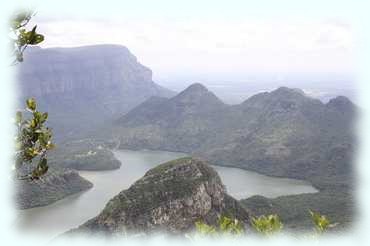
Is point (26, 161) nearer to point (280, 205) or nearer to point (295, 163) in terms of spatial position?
point (280, 205)

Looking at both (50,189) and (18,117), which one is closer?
(18,117)

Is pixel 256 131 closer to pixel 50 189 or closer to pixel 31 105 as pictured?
pixel 50 189

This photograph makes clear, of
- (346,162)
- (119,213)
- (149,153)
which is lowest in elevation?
(149,153)

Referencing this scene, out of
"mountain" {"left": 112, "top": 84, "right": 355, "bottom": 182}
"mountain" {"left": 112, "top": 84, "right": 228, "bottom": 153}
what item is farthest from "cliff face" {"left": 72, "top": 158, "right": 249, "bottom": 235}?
"mountain" {"left": 112, "top": 84, "right": 228, "bottom": 153}

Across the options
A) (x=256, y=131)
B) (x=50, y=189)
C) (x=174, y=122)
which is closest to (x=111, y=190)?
(x=50, y=189)

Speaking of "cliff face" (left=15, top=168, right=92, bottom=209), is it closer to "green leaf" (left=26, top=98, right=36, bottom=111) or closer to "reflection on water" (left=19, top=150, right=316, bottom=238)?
"reflection on water" (left=19, top=150, right=316, bottom=238)

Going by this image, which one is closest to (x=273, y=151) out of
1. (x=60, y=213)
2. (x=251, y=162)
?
(x=251, y=162)

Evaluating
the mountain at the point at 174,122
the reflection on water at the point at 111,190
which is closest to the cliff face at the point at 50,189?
the reflection on water at the point at 111,190
